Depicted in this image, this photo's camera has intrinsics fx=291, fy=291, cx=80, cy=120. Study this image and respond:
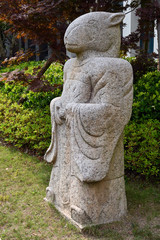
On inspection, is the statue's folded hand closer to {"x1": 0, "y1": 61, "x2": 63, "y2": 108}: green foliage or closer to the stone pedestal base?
the stone pedestal base

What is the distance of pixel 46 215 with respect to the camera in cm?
364

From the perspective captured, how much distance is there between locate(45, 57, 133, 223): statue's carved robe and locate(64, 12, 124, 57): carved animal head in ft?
0.55

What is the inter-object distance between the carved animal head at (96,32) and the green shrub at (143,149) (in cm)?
185

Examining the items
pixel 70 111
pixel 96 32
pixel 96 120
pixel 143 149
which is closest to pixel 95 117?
pixel 96 120

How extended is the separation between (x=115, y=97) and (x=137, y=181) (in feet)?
6.95

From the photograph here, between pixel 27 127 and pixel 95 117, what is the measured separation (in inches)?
130

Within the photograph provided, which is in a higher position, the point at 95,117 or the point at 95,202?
the point at 95,117

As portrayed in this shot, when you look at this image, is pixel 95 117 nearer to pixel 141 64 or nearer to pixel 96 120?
pixel 96 120

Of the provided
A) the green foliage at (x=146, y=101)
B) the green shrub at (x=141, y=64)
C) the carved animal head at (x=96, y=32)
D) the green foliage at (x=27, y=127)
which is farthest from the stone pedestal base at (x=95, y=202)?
the green shrub at (x=141, y=64)

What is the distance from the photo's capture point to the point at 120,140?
10.7ft

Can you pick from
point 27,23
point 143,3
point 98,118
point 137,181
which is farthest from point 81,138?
point 143,3

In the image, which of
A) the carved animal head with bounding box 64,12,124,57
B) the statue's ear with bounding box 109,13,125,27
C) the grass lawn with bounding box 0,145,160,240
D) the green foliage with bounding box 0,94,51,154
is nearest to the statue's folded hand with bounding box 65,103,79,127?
the carved animal head with bounding box 64,12,124,57

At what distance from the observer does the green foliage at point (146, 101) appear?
4953 mm

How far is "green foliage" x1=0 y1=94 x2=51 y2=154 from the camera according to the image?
5.79 metres
